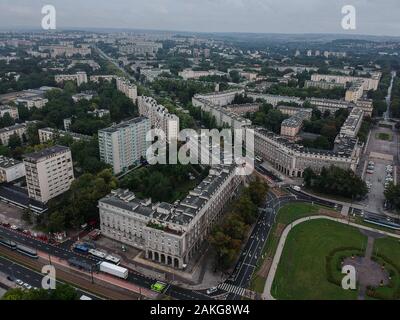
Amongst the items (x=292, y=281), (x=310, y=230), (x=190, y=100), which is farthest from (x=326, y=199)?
(x=190, y=100)

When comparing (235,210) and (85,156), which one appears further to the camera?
(85,156)

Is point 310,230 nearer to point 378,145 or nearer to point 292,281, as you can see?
point 292,281

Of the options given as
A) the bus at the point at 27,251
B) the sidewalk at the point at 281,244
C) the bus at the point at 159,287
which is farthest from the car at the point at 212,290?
the bus at the point at 27,251

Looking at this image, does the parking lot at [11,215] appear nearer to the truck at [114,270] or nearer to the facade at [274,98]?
the truck at [114,270]

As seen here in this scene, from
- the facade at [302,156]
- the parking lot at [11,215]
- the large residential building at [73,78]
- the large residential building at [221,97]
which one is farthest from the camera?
the large residential building at [73,78]

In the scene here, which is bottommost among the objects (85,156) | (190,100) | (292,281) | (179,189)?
(292,281)
